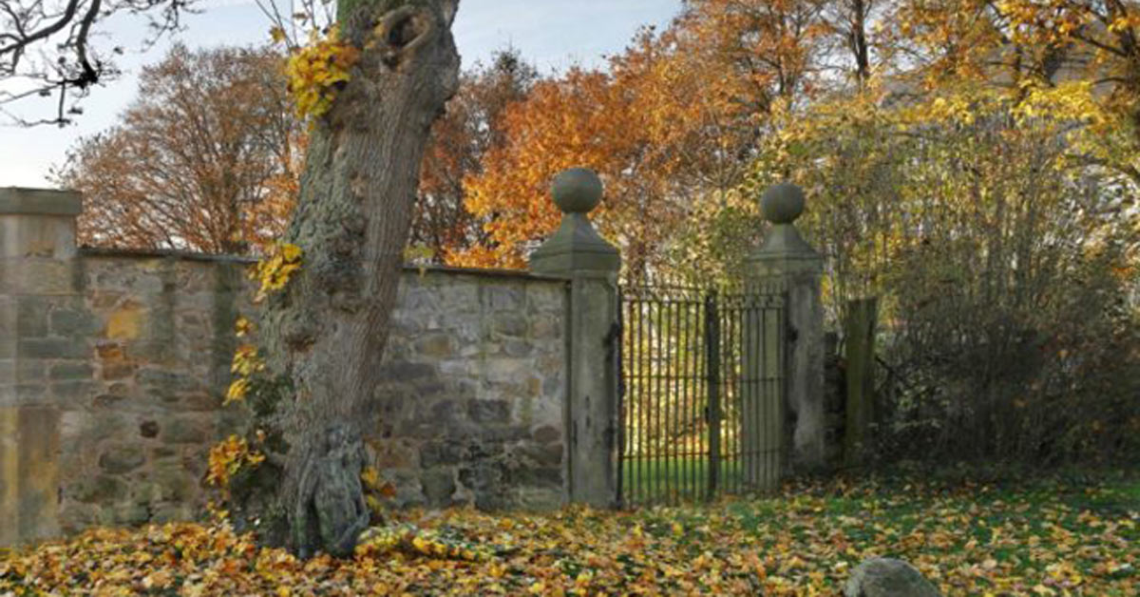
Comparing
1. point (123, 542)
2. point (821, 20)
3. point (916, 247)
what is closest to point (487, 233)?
point (821, 20)

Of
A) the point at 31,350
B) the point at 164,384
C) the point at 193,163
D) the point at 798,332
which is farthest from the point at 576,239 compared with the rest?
the point at 193,163

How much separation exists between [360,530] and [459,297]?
8.22ft

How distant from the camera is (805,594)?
6.07 metres

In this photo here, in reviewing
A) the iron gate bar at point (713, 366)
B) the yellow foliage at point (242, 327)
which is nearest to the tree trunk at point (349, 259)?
the yellow foliage at point (242, 327)

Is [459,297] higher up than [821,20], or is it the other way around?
[821,20]

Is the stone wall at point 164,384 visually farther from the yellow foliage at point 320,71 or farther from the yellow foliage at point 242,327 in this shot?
the yellow foliage at point 320,71

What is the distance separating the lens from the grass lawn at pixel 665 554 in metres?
5.74

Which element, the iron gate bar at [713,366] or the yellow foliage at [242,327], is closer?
the yellow foliage at [242,327]

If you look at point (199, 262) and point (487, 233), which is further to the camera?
point (487, 233)

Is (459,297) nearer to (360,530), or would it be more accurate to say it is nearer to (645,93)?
(360,530)

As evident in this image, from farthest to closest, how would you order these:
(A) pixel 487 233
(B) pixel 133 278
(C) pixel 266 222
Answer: (A) pixel 487 233 → (C) pixel 266 222 → (B) pixel 133 278

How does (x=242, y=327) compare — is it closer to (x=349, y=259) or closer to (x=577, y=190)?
(x=349, y=259)

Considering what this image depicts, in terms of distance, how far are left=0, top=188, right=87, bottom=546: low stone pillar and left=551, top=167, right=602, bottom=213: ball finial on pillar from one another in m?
3.53

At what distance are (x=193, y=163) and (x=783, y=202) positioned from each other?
50.9 ft
